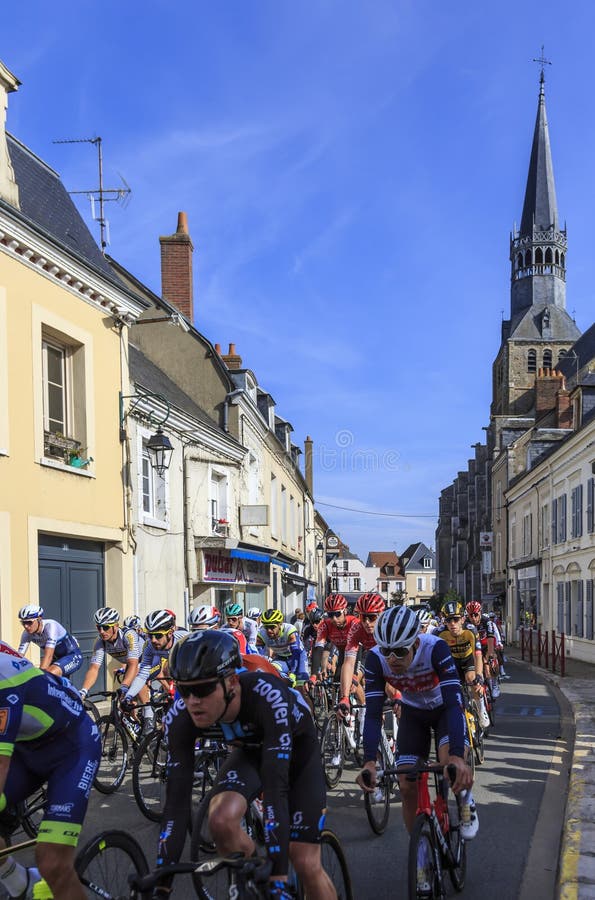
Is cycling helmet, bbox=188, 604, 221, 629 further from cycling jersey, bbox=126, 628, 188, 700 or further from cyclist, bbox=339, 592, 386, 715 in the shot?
cyclist, bbox=339, 592, 386, 715

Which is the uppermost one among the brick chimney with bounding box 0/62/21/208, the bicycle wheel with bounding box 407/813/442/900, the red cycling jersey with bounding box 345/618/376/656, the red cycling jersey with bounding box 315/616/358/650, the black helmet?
the brick chimney with bounding box 0/62/21/208

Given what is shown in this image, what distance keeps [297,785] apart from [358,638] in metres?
5.13

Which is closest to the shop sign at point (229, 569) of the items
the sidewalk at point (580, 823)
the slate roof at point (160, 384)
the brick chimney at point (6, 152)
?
the slate roof at point (160, 384)

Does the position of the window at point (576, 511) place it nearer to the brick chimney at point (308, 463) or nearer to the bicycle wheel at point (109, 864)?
the brick chimney at point (308, 463)

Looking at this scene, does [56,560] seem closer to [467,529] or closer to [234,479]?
[234,479]

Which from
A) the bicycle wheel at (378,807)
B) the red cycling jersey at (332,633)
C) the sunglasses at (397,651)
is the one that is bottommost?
the bicycle wheel at (378,807)

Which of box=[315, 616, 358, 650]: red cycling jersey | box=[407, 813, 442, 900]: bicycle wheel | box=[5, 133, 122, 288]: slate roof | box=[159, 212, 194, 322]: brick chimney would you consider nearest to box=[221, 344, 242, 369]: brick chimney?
box=[159, 212, 194, 322]: brick chimney

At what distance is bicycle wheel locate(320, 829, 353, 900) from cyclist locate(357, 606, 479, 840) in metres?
0.68

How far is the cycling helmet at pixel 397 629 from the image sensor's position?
453 centimetres

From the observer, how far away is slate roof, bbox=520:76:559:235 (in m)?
82.2

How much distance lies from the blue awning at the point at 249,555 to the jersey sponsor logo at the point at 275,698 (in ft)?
53.3

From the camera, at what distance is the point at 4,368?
11039mm

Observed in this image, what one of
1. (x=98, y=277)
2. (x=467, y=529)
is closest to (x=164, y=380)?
(x=98, y=277)

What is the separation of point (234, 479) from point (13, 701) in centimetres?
1794
